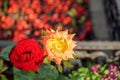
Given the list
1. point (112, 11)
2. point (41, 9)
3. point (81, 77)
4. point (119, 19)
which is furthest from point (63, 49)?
point (41, 9)

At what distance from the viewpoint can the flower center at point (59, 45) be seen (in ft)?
10.6

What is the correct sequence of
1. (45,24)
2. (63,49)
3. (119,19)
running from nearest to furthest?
(63,49) → (119,19) → (45,24)

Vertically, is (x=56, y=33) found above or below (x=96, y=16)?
above

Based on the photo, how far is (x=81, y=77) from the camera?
365 cm

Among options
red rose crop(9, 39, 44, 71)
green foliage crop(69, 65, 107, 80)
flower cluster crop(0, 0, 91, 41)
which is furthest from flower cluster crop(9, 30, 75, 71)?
flower cluster crop(0, 0, 91, 41)

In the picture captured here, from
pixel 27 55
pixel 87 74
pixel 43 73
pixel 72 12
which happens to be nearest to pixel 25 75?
pixel 43 73

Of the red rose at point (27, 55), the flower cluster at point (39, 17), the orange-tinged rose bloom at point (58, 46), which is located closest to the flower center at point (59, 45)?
the orange-tinged rose bloom at point (58, 46)

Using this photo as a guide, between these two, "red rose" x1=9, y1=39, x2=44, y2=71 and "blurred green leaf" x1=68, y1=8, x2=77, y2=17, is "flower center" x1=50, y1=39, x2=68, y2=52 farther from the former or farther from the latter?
"blurred green leaf" x1=68, y1=8, x2=77, y2=17

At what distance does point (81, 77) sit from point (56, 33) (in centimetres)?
55

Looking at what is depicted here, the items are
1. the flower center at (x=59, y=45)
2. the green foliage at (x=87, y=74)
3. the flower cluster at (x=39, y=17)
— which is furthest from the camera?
the flower cluster at (x=39, y=17)

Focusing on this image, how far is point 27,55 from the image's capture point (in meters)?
3.12

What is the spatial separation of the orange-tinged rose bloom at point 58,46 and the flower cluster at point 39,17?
324 cm

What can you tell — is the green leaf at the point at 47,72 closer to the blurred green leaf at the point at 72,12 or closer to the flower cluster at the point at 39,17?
the flower cluster at the point at 39,17

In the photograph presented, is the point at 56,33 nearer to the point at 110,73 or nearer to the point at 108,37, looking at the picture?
the point at 110,73
